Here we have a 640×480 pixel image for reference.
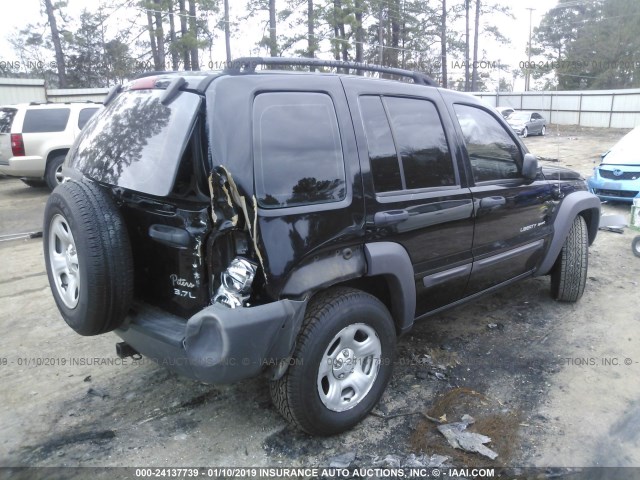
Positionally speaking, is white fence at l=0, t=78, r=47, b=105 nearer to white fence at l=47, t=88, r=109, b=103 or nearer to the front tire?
Result: white fence at l=47, t=88, r=109, b=103

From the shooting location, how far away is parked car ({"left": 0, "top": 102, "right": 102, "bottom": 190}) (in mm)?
10242

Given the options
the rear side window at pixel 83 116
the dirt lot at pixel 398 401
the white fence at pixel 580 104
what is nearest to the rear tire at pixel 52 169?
the rear side window at pixel 83 116

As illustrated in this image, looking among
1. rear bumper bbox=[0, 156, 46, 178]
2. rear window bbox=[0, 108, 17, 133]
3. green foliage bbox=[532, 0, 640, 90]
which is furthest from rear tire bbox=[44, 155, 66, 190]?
green foliage bbox=[532, 0, 640, 90]

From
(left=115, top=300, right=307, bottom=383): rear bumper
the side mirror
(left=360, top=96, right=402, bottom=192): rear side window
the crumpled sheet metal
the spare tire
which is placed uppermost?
(left=360, top=96, right=402, bottom=192): rear side window

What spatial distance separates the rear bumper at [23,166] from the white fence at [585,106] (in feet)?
83.4

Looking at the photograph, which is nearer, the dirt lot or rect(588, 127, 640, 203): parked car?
the dirt lot

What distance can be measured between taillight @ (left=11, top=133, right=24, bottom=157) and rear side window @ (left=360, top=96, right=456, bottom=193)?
9714 millimetres

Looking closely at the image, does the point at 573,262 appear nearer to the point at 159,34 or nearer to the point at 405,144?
the point at 405,144

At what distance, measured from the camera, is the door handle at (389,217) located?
2.79 metres

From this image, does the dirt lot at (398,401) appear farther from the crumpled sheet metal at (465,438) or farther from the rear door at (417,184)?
the rear door at (417,184)

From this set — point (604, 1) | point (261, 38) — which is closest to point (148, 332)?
point (261, 38)

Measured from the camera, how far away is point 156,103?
2604 mm

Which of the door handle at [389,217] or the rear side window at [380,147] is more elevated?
the rear side window at [380,147]

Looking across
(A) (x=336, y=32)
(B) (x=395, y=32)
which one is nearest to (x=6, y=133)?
(A) (x=336, y=32)
